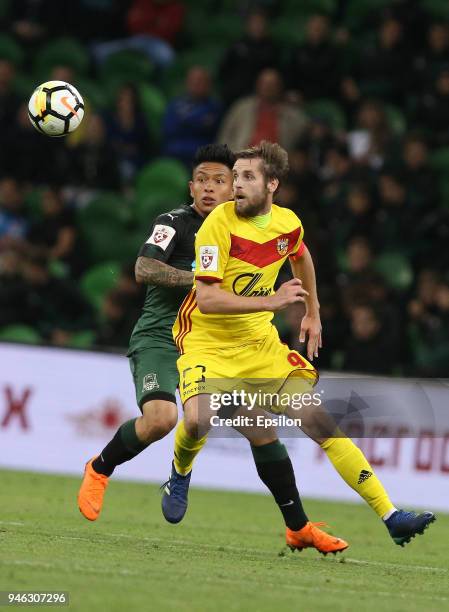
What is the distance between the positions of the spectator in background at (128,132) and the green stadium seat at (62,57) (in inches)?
59.1

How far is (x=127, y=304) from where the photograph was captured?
14.6 m

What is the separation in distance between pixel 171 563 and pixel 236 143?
9.33 meters

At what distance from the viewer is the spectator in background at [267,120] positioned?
16.0 m

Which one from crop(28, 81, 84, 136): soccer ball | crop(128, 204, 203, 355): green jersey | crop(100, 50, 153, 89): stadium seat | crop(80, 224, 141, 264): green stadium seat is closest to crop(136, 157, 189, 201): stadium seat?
crop(80, 224, 141, 264): green stadium seat

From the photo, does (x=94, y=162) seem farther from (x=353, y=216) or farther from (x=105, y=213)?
(x=353, y=216)

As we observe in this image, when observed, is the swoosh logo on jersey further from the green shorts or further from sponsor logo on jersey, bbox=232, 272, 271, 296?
sponsor logo on jersey, bbox=232, 272, 271, 296

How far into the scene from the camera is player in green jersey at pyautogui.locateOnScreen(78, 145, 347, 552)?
332 inches

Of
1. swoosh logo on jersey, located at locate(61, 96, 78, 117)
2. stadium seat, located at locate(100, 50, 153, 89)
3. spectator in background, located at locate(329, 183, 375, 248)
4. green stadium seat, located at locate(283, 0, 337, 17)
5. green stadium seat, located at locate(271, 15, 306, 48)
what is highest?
green stadium seat, located at locate(283, 0, 337, 17)

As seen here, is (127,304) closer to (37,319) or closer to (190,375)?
(37,319)

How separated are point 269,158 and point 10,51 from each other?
38.5 ft

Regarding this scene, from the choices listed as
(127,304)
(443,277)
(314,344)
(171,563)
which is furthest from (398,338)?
(171,563)

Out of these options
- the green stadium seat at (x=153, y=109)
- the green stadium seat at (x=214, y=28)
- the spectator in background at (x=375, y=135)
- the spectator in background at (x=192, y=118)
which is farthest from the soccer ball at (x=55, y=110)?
the green stadium seat at (x=214, y=28)

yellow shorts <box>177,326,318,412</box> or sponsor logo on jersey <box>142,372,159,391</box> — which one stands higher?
yellow shorts <box>177,326,318,412</box>

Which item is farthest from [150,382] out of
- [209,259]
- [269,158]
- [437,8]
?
[437,8]
